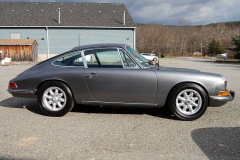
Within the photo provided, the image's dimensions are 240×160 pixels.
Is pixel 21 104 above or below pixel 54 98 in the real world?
below

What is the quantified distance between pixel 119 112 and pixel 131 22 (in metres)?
24.6

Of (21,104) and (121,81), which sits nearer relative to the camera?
(121,81)

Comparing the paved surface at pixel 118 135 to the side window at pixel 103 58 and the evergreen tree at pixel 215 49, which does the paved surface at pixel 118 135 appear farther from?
the evergreen tree at pixel 215 49

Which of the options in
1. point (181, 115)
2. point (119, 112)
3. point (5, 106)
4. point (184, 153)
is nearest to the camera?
point (184, 153)

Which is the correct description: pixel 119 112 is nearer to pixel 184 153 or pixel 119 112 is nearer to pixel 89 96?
pixel 89 96

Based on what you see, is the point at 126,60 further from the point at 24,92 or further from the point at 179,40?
the point at 179,40

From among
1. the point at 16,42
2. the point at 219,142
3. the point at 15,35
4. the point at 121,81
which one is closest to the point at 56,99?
the point at 121,81

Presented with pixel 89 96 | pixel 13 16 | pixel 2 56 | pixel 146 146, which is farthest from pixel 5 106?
pixel 13 16

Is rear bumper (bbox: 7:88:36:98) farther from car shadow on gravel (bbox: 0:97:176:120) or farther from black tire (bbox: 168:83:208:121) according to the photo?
black tire (bbox: 168:83:208:121)

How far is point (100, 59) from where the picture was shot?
4738 millimetres

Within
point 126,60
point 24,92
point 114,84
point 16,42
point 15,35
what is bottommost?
point 24,92

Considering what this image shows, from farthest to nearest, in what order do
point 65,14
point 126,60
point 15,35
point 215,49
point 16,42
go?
1. point 215,49
2. point 65,14
3. point 15,35
4. point 16,42
5. point 126,60

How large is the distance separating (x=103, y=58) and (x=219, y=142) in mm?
2643

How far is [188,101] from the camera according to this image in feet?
14.1
